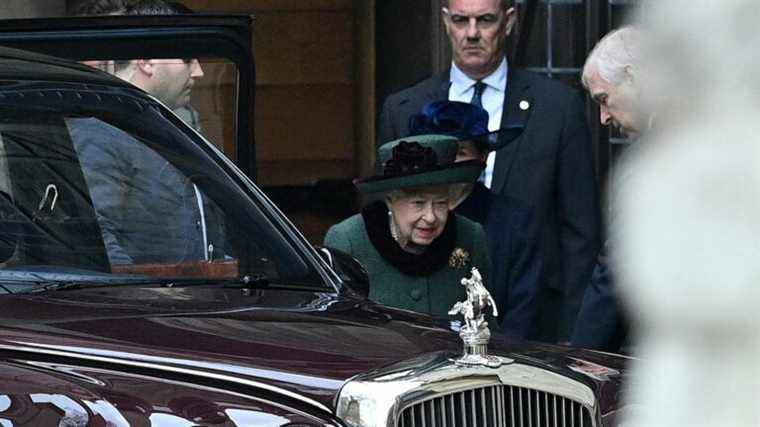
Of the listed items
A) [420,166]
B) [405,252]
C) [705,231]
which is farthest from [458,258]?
[705,231]

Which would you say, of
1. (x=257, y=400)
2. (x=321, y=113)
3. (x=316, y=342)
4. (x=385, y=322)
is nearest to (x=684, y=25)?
(x=257, y=400)

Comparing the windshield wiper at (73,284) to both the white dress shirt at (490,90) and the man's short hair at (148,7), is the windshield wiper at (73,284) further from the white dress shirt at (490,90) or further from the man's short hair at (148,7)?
the white dress shirt at (490,90)

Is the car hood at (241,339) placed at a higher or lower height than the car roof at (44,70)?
lower

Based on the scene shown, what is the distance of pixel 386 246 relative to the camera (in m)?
5.67

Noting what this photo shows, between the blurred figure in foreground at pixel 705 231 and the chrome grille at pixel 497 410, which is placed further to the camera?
the chrome grille at pixel 497 410

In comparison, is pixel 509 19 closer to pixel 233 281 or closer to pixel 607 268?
pixel 607 268

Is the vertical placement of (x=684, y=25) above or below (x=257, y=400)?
above

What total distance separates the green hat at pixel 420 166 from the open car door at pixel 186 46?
43cm

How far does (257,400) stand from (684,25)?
228 cm

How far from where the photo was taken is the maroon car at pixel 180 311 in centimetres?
341

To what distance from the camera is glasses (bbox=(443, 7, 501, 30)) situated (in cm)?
668

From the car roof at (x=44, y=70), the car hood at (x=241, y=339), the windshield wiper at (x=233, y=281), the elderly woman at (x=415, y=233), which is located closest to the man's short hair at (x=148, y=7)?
the elderly woman at (x=415, y=233)

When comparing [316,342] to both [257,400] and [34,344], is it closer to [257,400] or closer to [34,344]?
[257,400]

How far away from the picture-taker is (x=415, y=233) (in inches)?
223
